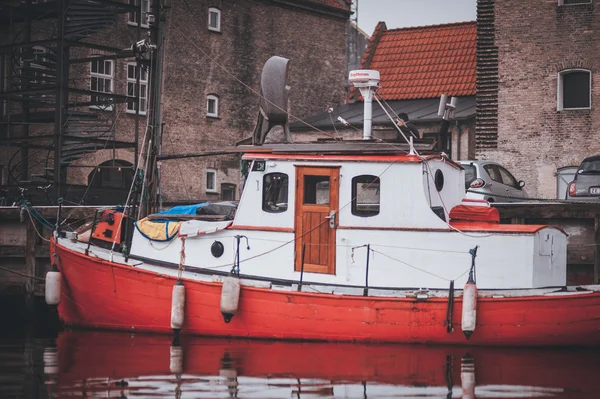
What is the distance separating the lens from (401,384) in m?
12.8

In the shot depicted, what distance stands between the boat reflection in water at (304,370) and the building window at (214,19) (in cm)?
2030

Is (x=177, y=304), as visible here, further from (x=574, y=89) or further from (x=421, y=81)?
(x=421, y=81)

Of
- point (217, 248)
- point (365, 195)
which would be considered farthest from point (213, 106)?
point (365, 195)

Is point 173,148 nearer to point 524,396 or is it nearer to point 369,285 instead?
point 369,285

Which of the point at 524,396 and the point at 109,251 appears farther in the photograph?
the point at 109,251

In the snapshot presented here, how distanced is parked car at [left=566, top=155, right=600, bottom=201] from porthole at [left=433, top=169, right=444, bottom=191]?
811cm

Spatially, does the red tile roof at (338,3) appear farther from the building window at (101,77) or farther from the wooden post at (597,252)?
the wooden post at (597,252)

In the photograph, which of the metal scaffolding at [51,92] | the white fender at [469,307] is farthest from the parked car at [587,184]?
the metal scaffolding at [51,92]

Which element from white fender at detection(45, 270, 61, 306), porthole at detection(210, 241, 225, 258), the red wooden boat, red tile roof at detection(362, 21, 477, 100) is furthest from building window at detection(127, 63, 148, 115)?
porthole at detection(210, 241, 225, 258)

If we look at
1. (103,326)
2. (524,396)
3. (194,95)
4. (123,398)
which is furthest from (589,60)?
(123,398)

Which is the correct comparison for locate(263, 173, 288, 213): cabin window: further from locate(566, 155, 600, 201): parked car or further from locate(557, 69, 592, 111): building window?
locate(557, 69, 592, 111): building window

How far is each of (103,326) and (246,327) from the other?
266 cm

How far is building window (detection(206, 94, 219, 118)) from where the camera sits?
35.8m

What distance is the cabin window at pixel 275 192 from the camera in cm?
1634
